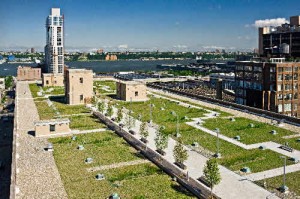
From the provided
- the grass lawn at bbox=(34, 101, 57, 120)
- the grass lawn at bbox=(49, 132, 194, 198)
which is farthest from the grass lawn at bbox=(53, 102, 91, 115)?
the grass lawn at bbox=(49, 132, 194, 198)

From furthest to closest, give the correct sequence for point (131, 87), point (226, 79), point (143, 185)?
point (226, 79)
point (131, 87)
point (143, 185)

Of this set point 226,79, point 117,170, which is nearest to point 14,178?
point 117,170

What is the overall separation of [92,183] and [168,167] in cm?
669

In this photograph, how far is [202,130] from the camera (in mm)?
45719

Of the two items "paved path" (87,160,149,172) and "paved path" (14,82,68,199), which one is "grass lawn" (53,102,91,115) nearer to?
"paved path" (14,82,68,199)

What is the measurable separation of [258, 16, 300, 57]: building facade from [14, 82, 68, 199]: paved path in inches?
1957

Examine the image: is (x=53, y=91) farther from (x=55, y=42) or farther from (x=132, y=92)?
(x=55, y=42)

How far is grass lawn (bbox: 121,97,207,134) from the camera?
2002 inches

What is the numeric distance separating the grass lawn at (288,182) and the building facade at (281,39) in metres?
44.1

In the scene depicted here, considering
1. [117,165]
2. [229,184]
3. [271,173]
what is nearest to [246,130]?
[271,173]

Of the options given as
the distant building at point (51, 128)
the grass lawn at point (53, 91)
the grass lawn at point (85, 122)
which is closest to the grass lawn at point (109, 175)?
the distant building at point (51, 128)

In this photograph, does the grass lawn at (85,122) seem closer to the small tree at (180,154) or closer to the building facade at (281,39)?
the small tree at (180,154)

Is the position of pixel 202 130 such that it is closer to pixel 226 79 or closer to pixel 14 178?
pixel 14 178

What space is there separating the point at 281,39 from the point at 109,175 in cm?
6439
